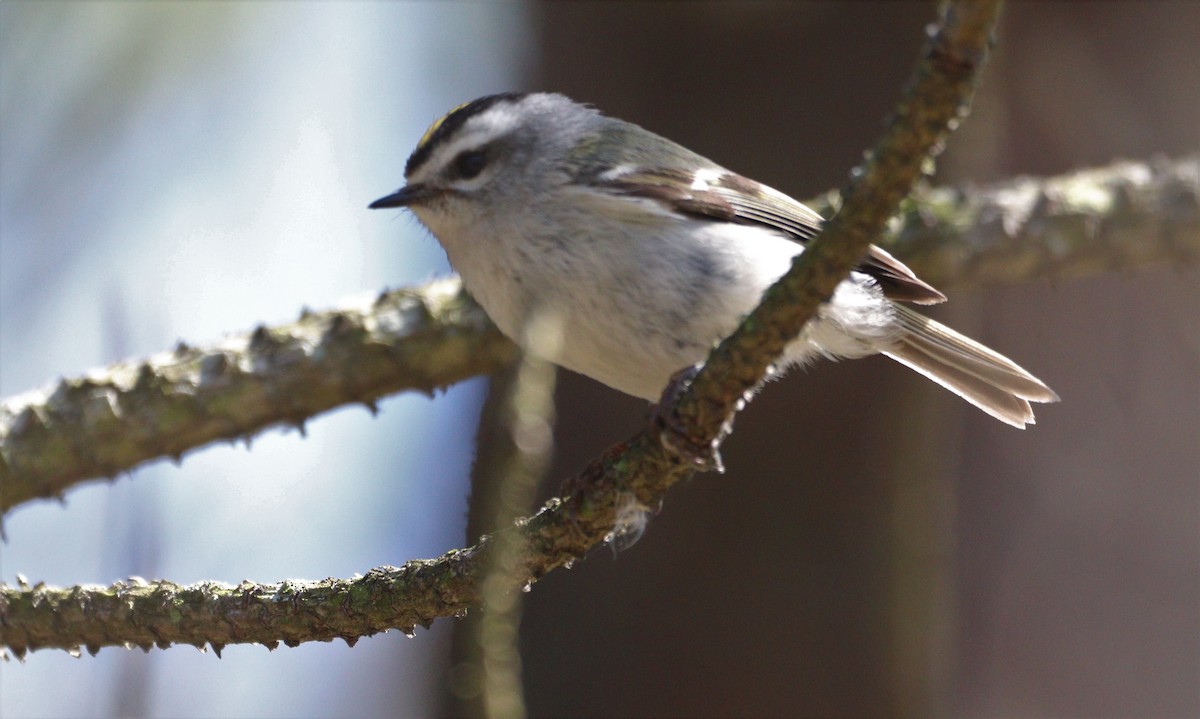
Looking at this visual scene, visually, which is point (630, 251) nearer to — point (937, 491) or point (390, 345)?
point (390, 345)

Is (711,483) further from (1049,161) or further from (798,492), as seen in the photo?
(1049,161)

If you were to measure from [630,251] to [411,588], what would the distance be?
0.95m

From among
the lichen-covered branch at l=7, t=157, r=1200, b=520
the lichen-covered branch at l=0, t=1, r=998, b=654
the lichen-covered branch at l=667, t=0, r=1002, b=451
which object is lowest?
the lichen-covered branch at l=0, t=1, r=998, b=654

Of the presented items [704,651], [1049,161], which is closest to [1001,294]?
[1049,161]

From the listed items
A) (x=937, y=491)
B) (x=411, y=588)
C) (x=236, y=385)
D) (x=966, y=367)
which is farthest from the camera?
(x=937, y=491)

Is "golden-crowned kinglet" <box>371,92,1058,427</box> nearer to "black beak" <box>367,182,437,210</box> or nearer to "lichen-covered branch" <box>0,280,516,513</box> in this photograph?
"black beak" <box>367,182,437,210</box>

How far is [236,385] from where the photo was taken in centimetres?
254

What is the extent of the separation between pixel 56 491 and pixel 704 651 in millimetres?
1976

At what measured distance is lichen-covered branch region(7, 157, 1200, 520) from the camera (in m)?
2.42

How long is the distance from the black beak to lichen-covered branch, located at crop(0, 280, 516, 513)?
0.26 meters

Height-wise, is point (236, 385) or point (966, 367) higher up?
point (966, 367)

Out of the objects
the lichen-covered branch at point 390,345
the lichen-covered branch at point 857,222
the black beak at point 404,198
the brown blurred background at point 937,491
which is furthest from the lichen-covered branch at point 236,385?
the lichen-covered branch at point 857,222

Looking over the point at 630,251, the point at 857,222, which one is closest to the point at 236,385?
the point at 630,251

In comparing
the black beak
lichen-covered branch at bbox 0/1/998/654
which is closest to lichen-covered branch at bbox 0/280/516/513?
the black beak
